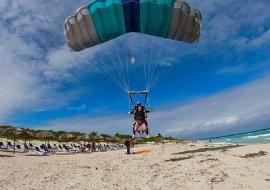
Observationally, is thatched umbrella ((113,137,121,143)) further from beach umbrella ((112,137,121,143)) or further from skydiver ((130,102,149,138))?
skydiver ((130,102,149,138))

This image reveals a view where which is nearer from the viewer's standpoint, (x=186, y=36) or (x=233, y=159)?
(x=233, y=159)

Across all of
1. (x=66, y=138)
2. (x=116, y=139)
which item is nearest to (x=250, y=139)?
(x=116, y=139)

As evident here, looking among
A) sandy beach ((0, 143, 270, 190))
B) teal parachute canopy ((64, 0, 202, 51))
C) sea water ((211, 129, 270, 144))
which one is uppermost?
teal parachute canopy ((64, 0, 202, 51))

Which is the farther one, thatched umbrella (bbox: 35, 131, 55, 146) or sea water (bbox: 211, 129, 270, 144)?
thatched umbrella (bbox: 35, 131, 55, 146)

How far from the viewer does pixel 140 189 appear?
11688mm

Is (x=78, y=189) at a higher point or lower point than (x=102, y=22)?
lower

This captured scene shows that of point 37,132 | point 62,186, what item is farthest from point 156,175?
point 37,132

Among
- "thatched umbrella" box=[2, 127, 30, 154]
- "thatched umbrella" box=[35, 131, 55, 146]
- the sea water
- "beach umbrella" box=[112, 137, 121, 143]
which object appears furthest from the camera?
"beach umbrella" box=[112, 137, 121, 143]

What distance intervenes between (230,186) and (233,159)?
5.83 meters

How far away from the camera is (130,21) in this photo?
653 inches

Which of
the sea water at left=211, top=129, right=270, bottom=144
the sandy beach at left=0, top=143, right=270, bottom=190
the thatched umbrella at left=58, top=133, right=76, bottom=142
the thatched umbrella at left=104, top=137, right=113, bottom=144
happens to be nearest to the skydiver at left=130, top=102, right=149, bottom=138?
the sandy beach at left=0, top=143, right=270, bottom=190

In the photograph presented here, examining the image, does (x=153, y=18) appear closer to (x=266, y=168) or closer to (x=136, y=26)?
(x=136, y=26)

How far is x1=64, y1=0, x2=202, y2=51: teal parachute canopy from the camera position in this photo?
620 inches

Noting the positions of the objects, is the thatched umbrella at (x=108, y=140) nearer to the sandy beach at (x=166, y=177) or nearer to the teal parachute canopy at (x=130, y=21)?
the sandy beach at (x=166, y=177)
